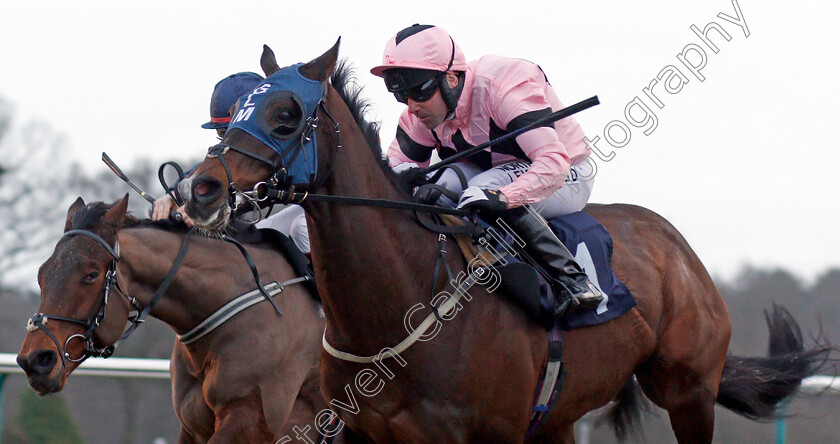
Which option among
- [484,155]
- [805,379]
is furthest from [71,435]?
[805,379]

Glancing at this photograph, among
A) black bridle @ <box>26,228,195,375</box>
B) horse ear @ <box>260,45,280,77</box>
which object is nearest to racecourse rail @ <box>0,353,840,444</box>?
black bridle @ <box>26,228,195,375</box>

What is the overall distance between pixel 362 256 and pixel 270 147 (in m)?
0.51

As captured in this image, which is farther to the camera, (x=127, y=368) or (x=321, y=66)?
(x=127, y=368)

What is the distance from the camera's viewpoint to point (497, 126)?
3191 mm

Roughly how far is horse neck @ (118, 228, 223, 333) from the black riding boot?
5.50ft

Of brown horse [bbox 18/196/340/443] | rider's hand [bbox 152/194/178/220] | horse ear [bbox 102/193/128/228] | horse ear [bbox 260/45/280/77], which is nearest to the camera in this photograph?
horse ear [bbox 260/45/280/77]

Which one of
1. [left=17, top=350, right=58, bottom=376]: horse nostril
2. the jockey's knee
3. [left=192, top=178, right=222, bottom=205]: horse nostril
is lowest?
[left=17, top=350, right=58, bottom=376]: horse nostril

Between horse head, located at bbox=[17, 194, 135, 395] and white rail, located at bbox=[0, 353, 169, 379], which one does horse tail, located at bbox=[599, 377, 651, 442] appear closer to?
horse head, located at bbox=[17, 194, 135, 395]

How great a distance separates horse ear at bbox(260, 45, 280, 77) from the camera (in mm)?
2834

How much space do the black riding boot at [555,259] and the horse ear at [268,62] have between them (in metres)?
0.99

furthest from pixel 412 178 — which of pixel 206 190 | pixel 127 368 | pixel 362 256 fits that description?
pixel 127 368

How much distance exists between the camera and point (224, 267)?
4.09 meters

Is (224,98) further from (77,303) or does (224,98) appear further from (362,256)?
(362,256)

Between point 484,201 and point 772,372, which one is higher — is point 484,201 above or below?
above
